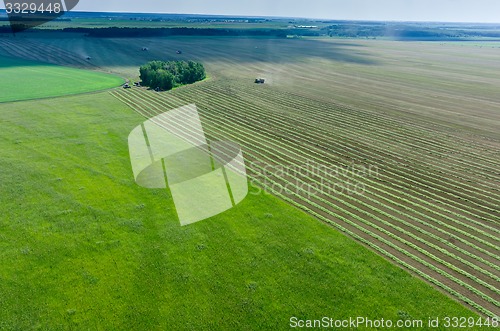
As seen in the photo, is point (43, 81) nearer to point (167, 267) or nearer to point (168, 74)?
point (168, 74)

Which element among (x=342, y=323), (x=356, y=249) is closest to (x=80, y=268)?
(x=342, y=323)

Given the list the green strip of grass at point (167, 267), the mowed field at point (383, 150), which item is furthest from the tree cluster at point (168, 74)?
the green strip of grass at point (167, 267)

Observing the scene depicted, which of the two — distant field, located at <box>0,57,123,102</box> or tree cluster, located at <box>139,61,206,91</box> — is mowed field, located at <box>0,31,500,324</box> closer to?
tree cluster, located at <box>139,61,206,91</box>

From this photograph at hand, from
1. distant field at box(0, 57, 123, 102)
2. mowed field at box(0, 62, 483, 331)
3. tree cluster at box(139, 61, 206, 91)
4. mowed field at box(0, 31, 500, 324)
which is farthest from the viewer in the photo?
tree cluster at box(139, 61, 206, 91)

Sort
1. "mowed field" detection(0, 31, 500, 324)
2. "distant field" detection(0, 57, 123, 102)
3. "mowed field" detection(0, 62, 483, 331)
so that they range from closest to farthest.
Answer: "mowed field" detection(0, 62, 483, 331) → "mowed field" detection(0, 31, 500, 324) → "distant field" detection(0, 57, 123, 102)

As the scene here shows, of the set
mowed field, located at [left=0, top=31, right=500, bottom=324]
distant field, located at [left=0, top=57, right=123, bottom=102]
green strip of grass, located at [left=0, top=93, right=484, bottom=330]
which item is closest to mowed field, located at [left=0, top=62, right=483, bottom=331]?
green strip of grass, located at [left=0, top=93, right=484, bottom=330]

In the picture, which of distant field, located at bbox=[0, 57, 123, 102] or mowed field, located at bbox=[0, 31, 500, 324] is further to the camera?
distant field, located at bbox=[0, 57, 123, 102]

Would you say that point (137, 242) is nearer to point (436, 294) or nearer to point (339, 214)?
point (339, 214)
